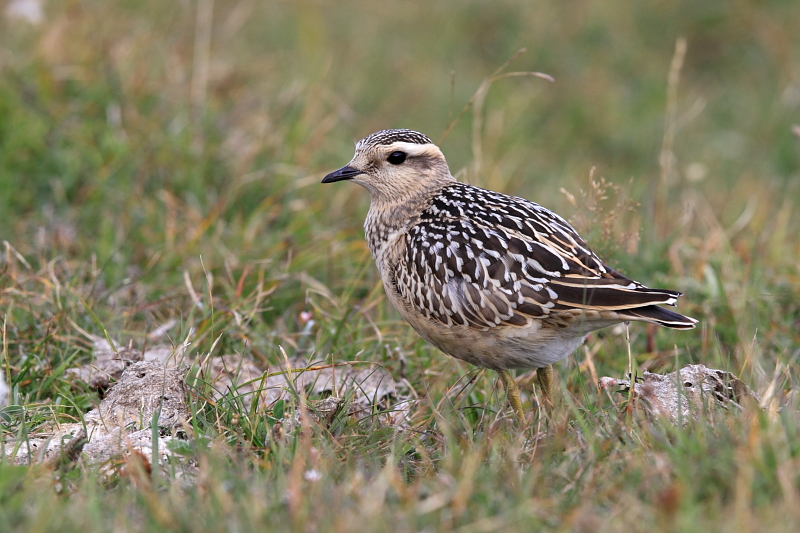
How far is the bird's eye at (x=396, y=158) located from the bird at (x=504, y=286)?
363 millimetres

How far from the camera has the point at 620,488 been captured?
3.67 m

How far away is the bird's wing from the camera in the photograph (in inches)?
186

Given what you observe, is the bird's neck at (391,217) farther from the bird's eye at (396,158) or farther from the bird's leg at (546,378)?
the bird's leg at (546,378)

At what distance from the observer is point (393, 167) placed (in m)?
5.64

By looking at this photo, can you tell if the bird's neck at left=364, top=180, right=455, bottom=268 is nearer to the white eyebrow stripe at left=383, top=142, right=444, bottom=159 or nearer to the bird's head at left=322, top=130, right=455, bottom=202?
the bird's head at left=322, top=130, right=455, bottom=202

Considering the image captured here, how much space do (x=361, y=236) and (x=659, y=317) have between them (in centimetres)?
322

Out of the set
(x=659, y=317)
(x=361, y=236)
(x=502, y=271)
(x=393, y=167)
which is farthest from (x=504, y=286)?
(x=361, y=236)

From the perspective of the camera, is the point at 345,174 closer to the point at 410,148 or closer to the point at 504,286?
the point at 410,148

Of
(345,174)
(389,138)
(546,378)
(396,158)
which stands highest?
(389,138)

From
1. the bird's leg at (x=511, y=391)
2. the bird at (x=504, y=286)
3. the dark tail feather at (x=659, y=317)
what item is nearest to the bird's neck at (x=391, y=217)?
the bird at (x=504, y=286)

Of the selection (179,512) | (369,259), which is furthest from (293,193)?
(179,512)

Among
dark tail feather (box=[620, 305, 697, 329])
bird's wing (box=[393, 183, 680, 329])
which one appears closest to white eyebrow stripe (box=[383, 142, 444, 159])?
bird's wing (box=[393, 183, 680, 329])

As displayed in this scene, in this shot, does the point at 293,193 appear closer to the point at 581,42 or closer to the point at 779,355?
the point at 779,355

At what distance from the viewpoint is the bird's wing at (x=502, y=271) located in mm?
4723
